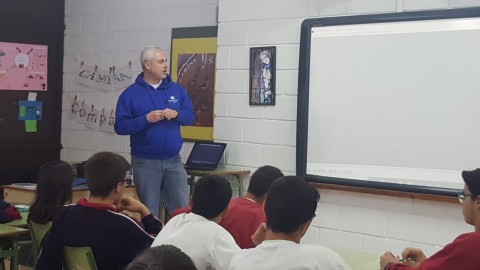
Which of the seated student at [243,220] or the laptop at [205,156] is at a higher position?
the laptop at [205,156]

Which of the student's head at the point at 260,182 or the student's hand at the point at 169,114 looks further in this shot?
the student's hand at the point at 169,114

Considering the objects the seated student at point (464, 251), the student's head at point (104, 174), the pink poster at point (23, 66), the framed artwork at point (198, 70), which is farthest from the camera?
the pink poster at point (23, 66)

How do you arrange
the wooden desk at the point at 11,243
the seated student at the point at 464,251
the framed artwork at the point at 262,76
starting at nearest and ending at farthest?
the seated student at the point at 464,251, the wooden desk at the point at 11,243, the framed artwork at the point at 262,76

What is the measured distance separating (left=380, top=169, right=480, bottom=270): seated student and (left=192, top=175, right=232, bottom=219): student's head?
2.22 ft

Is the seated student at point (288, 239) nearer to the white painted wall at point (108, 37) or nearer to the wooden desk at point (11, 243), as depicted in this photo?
Answer: the wooden desk at point (11, 243)

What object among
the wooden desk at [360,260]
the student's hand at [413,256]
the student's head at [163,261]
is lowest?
the wooden desk at [360,260]

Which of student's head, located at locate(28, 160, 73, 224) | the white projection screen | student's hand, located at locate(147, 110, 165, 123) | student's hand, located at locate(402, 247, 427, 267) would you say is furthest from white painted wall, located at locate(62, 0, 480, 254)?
student's head, located at locate(28, 160, 73, 224)

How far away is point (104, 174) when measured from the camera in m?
2.89

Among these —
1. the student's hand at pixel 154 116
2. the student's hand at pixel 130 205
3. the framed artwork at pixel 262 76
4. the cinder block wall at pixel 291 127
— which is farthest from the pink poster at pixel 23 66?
the student's hand at pixel 130 205

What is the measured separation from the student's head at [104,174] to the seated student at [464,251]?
1.21m

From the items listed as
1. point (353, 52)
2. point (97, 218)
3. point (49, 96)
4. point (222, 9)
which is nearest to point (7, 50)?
point (49, 96)

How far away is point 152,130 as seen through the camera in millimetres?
4508

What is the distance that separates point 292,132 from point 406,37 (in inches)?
41.8

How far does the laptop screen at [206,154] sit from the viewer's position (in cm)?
495
